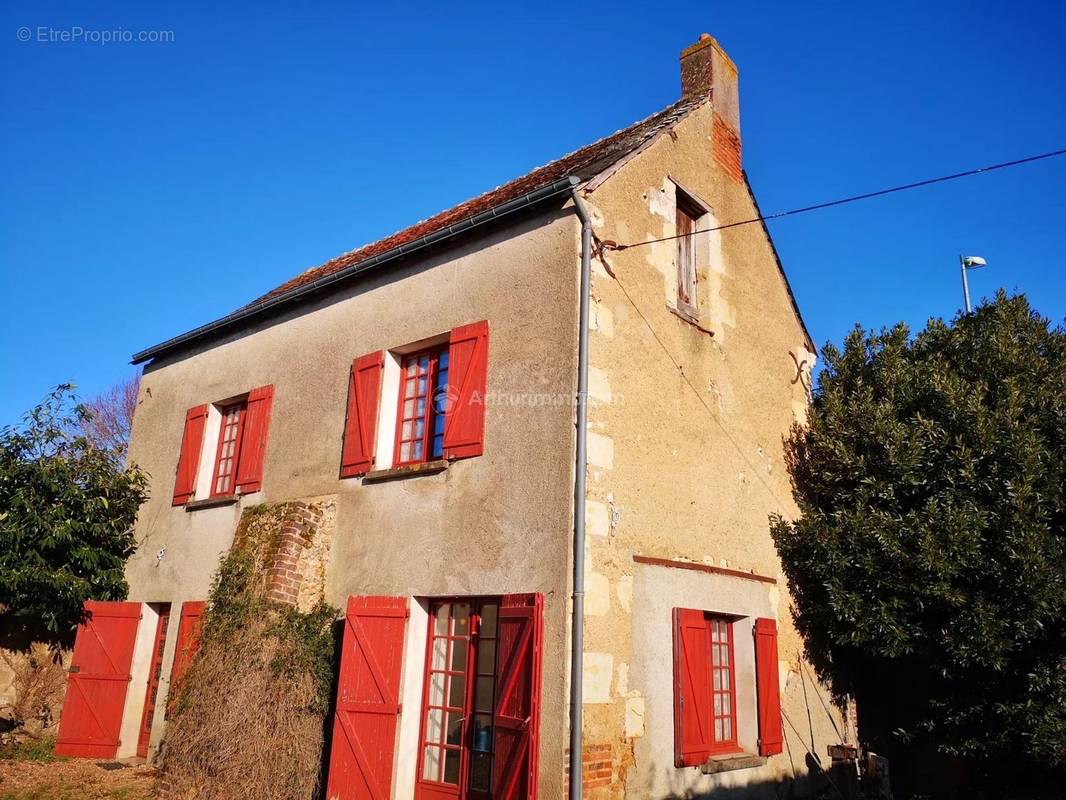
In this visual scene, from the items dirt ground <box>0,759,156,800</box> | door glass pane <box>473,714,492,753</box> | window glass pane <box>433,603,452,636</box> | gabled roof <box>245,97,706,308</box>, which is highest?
gabled roof <box>245,97,706,308</box>

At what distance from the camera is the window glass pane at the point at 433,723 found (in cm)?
714

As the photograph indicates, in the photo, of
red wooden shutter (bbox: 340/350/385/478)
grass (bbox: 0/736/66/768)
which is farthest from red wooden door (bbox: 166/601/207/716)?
red wooden shutter (bbox: 340/350/385/478)

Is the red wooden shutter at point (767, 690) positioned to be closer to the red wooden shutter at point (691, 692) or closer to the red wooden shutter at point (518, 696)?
the red wooden shutter at point (691, 692)

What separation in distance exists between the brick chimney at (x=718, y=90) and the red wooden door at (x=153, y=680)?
8.60 meters

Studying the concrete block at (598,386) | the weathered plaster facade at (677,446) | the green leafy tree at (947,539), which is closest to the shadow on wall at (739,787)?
the weathered plaster facade at (677,446)

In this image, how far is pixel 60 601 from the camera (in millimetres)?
10422

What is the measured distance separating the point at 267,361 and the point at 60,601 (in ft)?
13.1

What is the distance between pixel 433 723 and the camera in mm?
7199

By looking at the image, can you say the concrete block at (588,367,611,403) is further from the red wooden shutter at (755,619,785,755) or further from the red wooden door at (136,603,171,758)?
the red wooden door at (136,603,171,758)

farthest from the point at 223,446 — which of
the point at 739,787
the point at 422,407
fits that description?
the point at 739,787

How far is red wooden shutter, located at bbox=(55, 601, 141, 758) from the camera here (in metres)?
9.70

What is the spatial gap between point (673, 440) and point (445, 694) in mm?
3025

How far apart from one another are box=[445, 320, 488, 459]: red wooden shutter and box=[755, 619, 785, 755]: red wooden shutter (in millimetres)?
3349

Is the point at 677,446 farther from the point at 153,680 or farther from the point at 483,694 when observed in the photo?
the point at 153,680
